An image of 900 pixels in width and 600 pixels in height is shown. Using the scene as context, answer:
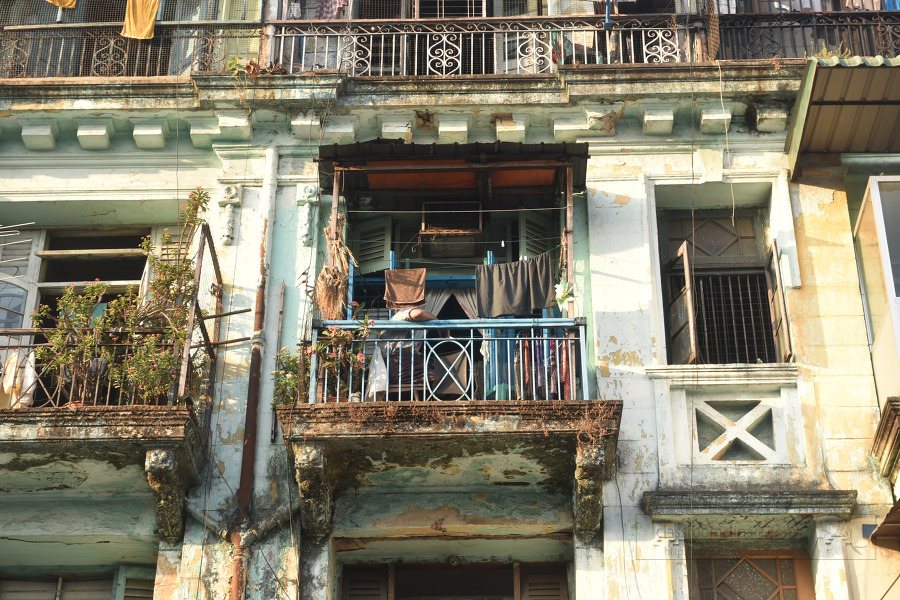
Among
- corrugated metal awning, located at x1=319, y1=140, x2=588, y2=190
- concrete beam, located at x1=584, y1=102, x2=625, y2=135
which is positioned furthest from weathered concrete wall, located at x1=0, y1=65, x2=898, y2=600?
corrugated metal awning, located at x1=319, y1=140, x2=588, y2=190

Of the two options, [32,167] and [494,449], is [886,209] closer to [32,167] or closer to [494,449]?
[494,449]

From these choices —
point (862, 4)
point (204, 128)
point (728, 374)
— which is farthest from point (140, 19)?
point (862, 4)

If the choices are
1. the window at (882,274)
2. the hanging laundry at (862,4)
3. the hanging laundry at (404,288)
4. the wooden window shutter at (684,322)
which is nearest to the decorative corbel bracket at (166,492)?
the hanging laundry at (404,288)

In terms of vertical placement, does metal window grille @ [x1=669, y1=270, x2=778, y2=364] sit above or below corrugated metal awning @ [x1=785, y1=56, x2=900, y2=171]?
below

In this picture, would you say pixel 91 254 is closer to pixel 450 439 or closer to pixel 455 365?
pixel 455 365

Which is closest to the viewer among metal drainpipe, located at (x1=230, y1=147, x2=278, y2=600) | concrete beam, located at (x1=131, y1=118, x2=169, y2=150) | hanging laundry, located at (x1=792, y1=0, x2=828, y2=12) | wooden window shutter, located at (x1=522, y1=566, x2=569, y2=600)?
metal drainpipe, located at (x1=230, y1=147, x2=278, y2=600)

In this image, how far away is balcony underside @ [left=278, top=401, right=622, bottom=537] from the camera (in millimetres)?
10438

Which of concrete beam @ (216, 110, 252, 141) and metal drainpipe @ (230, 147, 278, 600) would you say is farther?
concrete beam @ (216, 110, 252, 141)

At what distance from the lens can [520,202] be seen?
13.0m

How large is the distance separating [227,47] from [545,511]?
611cm

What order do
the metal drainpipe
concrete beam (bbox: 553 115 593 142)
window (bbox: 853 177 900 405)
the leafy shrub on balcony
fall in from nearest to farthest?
the metal drainpipe, the leafy shrub on balcony, window (bbox: 853 177 900 405), concrete beam (bbox: 553 115 593 142)

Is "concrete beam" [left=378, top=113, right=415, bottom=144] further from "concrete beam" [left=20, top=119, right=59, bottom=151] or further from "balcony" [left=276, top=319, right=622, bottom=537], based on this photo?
"concrete beam" [left=20, top=119, right=59, bottom=151]

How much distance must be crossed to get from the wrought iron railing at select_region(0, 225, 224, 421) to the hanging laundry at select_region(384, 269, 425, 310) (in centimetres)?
156

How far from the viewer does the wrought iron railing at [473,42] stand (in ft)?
43.5
